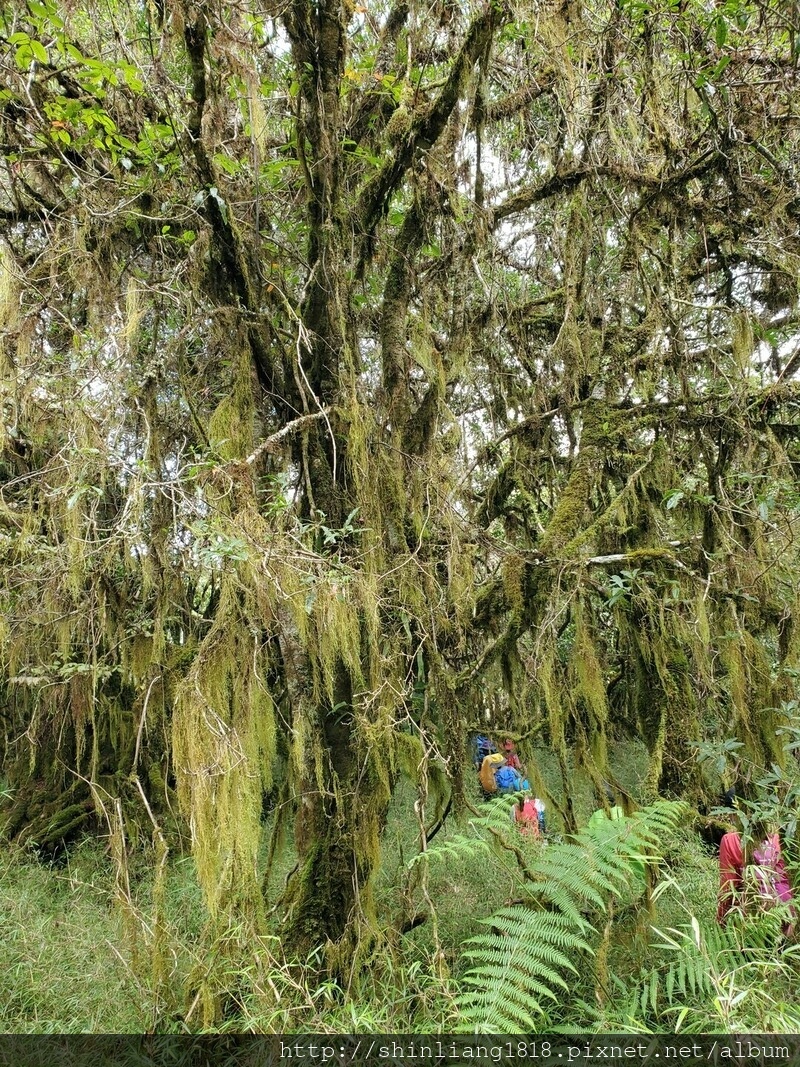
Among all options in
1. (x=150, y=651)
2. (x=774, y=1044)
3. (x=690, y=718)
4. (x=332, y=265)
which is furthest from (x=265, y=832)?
(x=332, y=265)

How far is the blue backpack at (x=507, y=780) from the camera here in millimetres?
5369

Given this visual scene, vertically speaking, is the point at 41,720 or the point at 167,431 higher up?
the point at 167,431

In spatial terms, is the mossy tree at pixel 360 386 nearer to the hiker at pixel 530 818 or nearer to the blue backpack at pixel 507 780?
the hiker at pixel 530 818

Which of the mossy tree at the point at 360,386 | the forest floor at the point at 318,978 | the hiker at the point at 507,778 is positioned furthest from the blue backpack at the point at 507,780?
the mossy tree at the point at 360,386

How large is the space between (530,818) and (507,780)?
1.32 meters

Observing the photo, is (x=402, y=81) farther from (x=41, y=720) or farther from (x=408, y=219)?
(x=41, y=720)

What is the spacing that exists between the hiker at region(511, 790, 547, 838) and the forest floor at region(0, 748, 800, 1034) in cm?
33

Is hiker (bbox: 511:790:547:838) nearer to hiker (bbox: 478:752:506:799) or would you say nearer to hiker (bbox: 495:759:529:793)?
hiker (bbox: 495:759:529:793)

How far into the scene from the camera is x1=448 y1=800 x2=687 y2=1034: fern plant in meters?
1.92

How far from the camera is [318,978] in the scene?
2.49m

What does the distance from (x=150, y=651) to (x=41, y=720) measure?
1627mm

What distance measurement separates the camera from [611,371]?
4016 mm

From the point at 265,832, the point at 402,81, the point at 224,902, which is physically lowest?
the point at 265,832

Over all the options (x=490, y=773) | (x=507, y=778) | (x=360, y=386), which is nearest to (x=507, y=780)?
(x=507, y=778)
